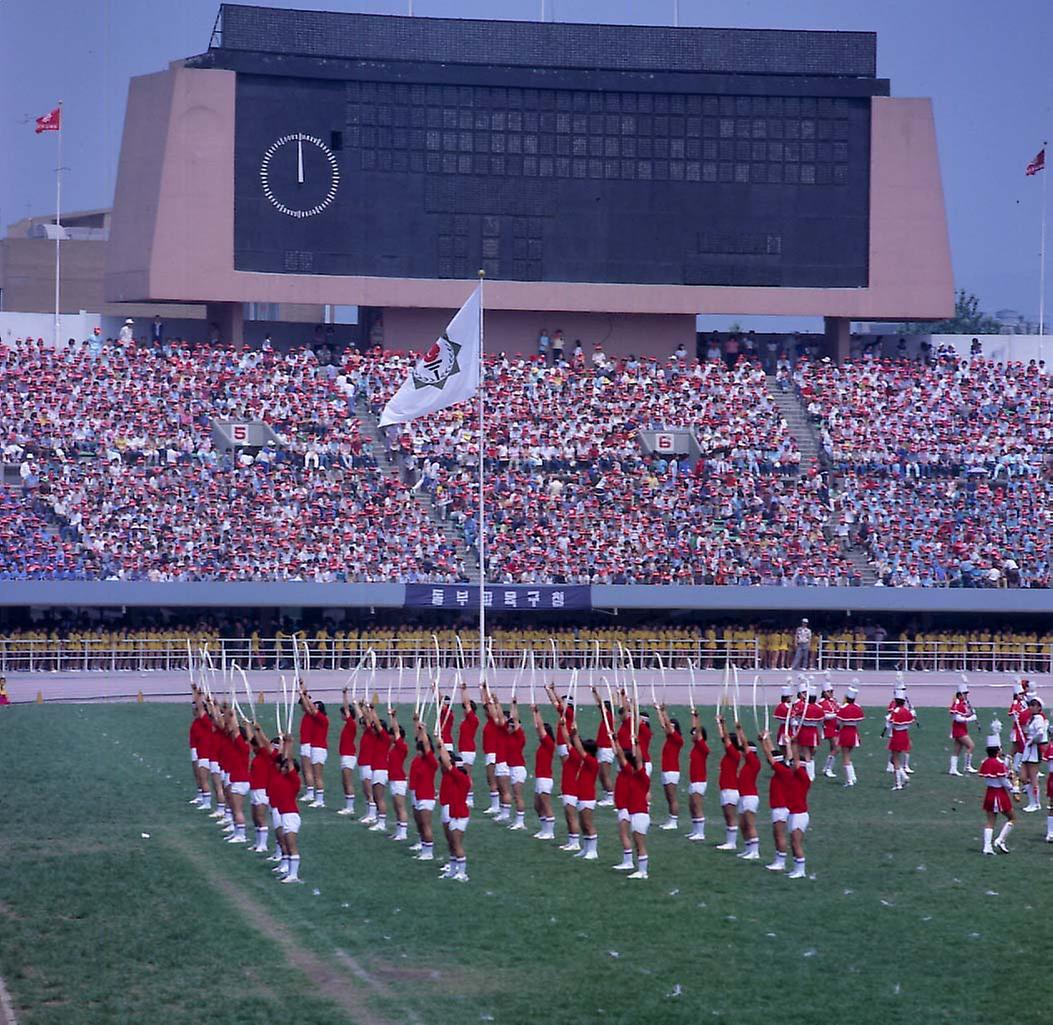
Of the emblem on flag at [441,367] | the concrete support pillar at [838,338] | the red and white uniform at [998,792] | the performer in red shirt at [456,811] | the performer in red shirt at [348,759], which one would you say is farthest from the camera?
the concrete support pillar at [838,338]

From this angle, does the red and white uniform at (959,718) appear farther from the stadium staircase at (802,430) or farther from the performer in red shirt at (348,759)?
the stadium staircase at (802,430)

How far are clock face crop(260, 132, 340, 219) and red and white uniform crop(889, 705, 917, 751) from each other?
2599 cm

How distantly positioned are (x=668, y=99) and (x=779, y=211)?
4.14 m

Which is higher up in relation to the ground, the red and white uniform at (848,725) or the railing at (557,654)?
the railing at (557,654)

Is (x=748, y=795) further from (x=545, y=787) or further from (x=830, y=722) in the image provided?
(x=830, y=722)

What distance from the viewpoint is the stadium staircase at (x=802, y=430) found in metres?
48.2

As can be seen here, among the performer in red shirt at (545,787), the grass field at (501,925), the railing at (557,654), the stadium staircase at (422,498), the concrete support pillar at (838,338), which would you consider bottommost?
the grass field at (501,925)

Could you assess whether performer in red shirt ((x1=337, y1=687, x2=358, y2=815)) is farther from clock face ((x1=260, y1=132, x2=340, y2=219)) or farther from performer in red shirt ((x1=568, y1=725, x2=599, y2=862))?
clock face ((x1=260, y1=132, x2=340, y2=219))

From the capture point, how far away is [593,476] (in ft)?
162

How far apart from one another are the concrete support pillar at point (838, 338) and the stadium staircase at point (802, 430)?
1946mm

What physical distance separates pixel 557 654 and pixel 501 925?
2768cm

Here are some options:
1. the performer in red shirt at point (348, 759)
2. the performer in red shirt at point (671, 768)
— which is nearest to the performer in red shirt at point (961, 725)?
the performer in red shirt at point (671, 768)

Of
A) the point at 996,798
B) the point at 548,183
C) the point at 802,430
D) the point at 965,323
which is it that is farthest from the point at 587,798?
the point at 965,323

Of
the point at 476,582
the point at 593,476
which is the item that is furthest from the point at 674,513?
the point at 476,582
